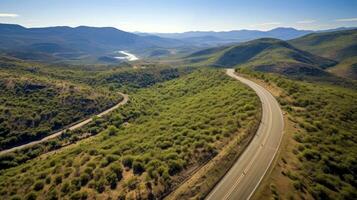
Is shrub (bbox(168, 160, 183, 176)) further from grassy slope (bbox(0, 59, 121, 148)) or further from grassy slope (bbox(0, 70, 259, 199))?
grassy slope (bbox(0, 59, 121, 148))

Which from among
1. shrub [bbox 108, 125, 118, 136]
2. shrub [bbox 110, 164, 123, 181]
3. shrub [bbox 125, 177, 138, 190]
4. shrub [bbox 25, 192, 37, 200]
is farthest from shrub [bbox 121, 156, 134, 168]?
shrub [bbox 108, 125, 118, 136]

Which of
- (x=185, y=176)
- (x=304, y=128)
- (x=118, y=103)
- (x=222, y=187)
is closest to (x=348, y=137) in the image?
(x=304, y=128)

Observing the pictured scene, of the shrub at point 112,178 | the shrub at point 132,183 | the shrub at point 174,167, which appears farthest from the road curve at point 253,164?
the shrub at point 112,178

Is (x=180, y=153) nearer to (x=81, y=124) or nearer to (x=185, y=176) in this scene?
(x=185, y=176)

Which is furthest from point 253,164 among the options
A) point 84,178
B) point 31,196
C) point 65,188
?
point 31,196

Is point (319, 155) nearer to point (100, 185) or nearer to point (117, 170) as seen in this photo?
point (117, 170)

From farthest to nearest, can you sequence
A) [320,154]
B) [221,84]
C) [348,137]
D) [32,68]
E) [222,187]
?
[32,68] < [221,84] < [348,137] < [320,154] < [222,187]
